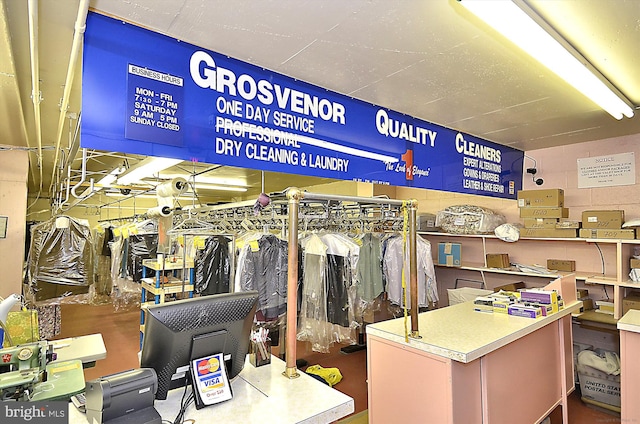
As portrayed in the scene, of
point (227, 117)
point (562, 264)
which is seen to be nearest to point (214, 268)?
point (227, 117)

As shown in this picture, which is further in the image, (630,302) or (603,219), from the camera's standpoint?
(603,219)

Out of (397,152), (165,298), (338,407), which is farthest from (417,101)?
(165,298)

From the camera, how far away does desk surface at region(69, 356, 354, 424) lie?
137 cm

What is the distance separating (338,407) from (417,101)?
88.1 inches

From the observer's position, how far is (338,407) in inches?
57.0

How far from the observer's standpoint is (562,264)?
4195 millimetres

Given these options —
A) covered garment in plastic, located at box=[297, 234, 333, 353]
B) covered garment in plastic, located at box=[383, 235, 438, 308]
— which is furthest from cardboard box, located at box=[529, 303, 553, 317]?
covered garment in plastic, located at box=[297, 234, 333, 353]

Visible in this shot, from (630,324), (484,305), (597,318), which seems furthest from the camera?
(597,318)

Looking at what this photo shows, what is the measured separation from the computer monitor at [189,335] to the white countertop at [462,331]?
1.11 meters

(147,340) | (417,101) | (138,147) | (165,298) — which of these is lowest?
(165,298)

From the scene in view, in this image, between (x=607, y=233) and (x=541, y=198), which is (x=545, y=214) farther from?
(x=607, y=233)

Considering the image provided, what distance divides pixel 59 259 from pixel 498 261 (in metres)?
6.21

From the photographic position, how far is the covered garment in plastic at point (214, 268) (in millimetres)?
3613

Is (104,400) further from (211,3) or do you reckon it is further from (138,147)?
(211,3)
